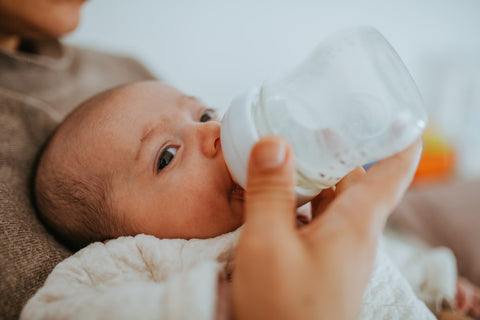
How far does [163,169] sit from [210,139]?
0.12 meters

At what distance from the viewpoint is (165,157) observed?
2.38 ft

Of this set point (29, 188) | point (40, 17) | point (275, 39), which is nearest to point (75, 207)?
point (29, 188)

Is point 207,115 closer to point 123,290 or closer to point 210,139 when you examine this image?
point 210,139

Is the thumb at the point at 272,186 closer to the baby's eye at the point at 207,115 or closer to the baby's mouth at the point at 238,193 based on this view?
the baby's mouth at the point at 238,193

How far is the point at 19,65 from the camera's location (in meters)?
1.17

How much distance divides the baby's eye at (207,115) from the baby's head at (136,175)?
0.07 ft

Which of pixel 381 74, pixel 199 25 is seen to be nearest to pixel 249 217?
pixel 381 74

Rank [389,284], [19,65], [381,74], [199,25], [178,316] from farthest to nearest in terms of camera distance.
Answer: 1. [199,25]
2. [19,65]
3. [389,284]
4. [381,74]
5. [178,316]

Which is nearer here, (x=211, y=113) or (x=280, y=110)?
(x=280, y=110)

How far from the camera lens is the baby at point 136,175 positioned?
67 centimetres

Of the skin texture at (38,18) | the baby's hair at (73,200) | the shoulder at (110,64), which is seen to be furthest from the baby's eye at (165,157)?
the shoulder at (110,64)

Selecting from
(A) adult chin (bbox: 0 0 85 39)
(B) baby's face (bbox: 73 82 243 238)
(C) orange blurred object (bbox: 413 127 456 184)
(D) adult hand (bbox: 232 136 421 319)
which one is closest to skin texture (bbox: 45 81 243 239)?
(B) baby's face (bbox: 73 82 243 238)

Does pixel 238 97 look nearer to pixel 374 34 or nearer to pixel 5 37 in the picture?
pixel 374 34

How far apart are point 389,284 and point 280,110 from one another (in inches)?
18.3
